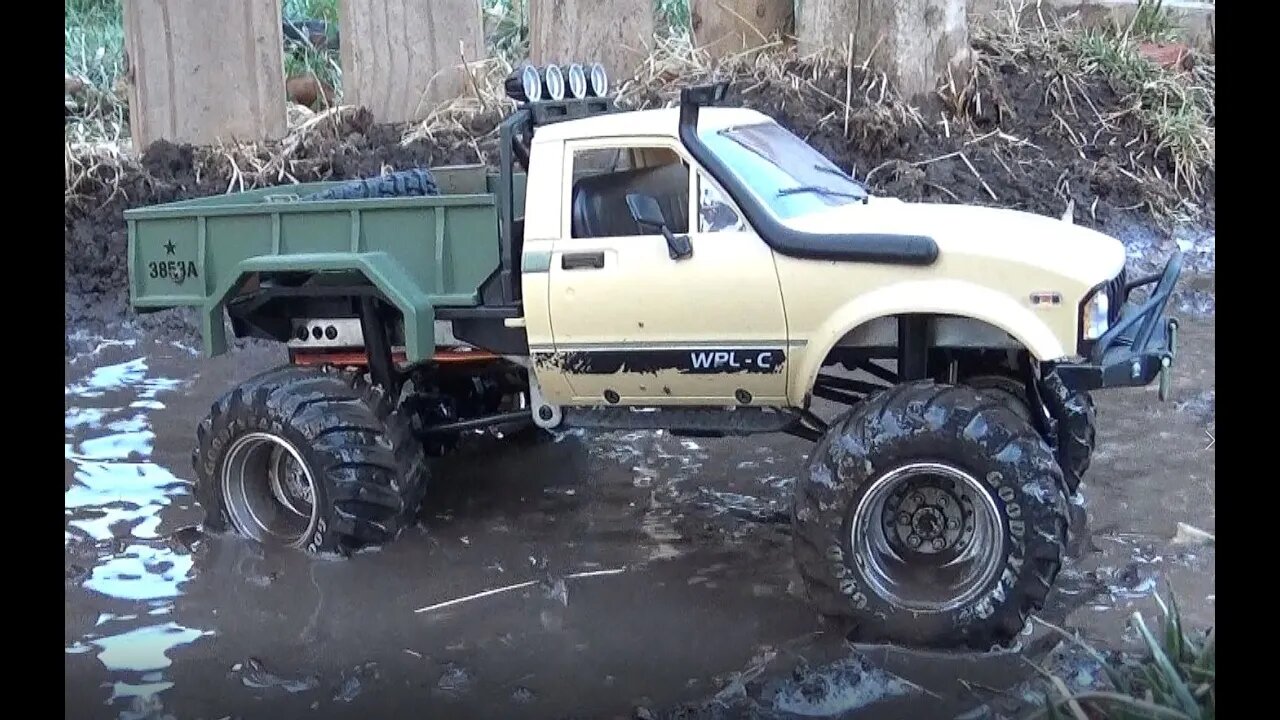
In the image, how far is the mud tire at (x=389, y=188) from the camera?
6.01m

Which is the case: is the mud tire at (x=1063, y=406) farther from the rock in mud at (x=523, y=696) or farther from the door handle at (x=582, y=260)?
the rock in mud at (x=523, y=696)

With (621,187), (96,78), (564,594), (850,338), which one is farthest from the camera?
(96,78)

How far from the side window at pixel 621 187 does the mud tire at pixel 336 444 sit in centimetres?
117

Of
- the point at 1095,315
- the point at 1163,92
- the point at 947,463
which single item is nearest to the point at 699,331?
the point at 947,463

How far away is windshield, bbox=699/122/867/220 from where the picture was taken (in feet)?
16.5

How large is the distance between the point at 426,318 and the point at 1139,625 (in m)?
2.81

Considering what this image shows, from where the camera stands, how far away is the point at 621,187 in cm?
532

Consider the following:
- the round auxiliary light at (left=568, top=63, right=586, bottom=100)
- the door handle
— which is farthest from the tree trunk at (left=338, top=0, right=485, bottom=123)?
the door handle

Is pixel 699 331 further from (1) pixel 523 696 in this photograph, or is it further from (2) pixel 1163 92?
(2) pixel 1163 92

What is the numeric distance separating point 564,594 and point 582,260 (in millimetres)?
1239
